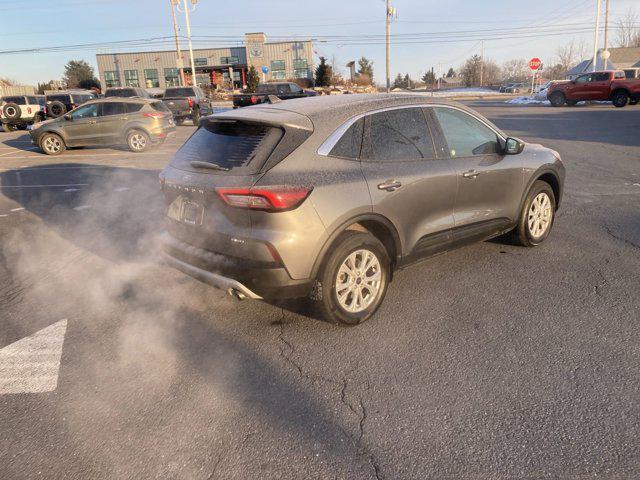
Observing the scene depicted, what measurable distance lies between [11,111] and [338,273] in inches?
968

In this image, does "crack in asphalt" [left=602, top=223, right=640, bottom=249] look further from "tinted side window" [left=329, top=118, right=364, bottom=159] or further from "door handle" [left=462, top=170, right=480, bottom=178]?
"tinted side window" [left=329, top=118, right=364, bottom=159]

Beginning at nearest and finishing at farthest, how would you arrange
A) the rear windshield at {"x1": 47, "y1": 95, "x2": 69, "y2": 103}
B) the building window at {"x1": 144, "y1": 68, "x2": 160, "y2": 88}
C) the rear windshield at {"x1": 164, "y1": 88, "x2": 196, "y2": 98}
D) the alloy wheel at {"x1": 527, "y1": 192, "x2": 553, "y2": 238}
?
the alloy wheel at {"x1": 527, "y1": 192, "x2": 553, "y2": 238}
the rear windshield at {"x1": 164, "y1": 88, "x2": 196, "y2": 98}
the rear windshield at {"x1": 47, "y1": 95, "x2": 69, "y2": 103}
the building window at {"x1": 144, "y1": 68, "x2": 160, "y2": 88}

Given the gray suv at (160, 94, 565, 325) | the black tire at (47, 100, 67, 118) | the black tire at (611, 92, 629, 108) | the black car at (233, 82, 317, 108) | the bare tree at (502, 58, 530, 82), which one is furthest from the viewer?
the bare tree at (502, 58, 530, 82)

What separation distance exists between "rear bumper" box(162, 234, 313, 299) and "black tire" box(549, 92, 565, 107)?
99.5 ft

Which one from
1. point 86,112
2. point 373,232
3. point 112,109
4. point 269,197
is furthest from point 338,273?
point 86,112

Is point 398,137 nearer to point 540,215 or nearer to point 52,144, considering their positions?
point 540,215

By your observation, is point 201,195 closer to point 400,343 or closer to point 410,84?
point 400,343

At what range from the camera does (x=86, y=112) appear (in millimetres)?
15195

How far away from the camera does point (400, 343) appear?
3.50 m

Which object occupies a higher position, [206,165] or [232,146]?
[232,146]

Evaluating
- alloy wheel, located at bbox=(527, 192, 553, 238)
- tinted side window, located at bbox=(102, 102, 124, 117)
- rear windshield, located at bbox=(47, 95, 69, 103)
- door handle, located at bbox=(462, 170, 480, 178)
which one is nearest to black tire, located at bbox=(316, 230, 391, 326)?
door handle, located at bbox=(462, 170, 480, 178)

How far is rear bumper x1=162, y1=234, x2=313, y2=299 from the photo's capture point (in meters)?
3.31

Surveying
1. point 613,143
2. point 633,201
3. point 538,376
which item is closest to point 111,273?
point 538,376

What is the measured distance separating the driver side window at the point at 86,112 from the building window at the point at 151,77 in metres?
59.6
